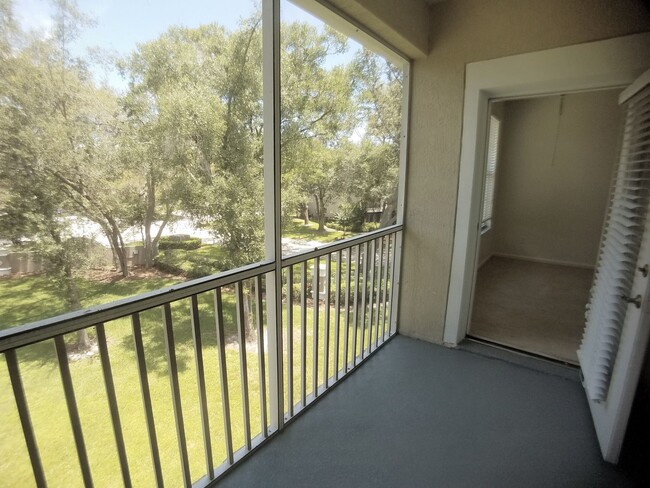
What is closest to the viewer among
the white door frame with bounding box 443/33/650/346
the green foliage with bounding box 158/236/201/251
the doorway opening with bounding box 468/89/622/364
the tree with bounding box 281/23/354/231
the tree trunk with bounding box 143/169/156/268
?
the tree trunk with bounding box 143/169/156/268

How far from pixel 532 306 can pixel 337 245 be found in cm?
267

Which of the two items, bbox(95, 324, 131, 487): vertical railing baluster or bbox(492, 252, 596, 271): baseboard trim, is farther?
bbox(492, 252, 596, 271): baseboard trim

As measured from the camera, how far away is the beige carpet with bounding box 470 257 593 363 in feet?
8.95

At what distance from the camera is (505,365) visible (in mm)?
2391

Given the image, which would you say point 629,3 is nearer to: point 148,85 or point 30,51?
point 148,85

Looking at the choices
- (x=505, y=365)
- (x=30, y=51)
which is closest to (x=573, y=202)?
(x=505, y=365)

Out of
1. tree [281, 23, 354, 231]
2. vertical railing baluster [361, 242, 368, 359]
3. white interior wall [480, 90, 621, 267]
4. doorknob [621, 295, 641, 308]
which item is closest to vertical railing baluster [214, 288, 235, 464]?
tree [281, 23, 354, 231]

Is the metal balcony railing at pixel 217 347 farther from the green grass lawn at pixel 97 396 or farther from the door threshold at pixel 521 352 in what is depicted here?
Answer: the door threshold at pixel 521 352

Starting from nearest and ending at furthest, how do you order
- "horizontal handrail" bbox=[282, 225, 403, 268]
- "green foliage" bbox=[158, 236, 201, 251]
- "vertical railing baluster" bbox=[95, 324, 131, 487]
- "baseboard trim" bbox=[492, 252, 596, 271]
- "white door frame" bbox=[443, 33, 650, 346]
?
"vertical railing baluster" bbox=[95, 324, 131, 487] < "green foliage" bbox=[158, 236, 201, 251] < "horizontal handrail" bbox=[282, 225, 403, 268] < "white door frame" bbox=[443, 33, 650, 346] < "baseboard trim" bbox=[492, 252, 596, 271]

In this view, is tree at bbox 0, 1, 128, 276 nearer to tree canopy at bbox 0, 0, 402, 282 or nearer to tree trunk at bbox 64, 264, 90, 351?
tree canopy at bbox 0, 0, 402, 282

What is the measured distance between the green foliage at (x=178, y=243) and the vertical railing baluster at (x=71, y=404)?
532 millimetres

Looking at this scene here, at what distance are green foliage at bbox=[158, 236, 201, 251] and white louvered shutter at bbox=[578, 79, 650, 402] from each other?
6.90 feet

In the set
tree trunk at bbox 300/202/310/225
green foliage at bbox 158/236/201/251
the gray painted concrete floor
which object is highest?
tree trunk at bbox 300/202/310/225

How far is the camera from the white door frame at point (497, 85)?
1.80 metres
